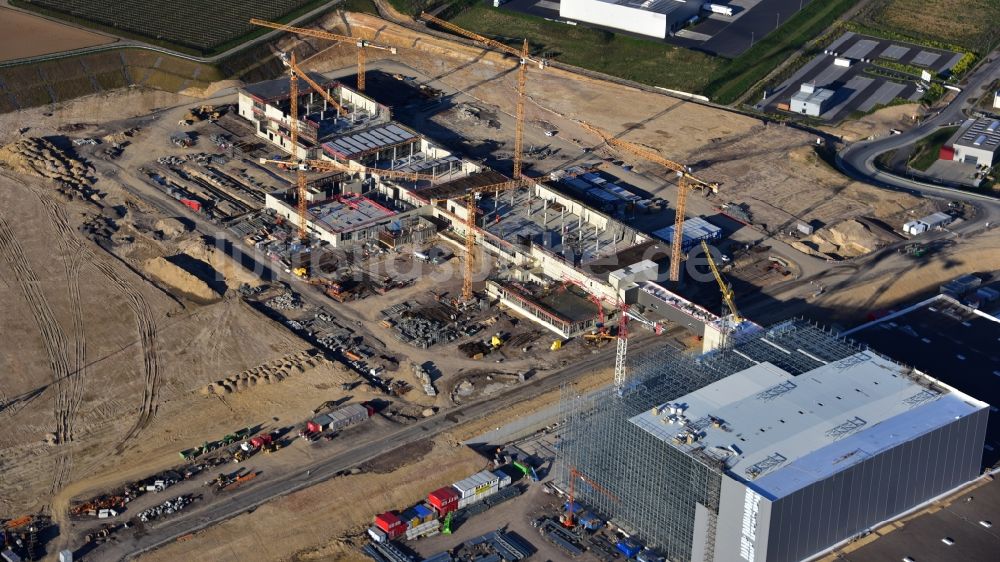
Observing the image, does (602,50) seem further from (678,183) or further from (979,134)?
(979,134)

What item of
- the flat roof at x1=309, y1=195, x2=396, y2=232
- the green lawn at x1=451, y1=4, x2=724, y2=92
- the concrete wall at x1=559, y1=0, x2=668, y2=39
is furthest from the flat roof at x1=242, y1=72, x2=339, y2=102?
the concrete wall at x1=559, y1=0, x2=668, y2=39

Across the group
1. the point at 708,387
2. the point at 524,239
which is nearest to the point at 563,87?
the point at 524,239

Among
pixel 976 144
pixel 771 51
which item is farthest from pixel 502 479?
pixel 771 51

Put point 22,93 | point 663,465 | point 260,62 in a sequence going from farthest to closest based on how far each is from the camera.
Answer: point 260,62 < point 22,93 < point 663,465

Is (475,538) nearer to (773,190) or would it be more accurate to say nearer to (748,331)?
(748,331)

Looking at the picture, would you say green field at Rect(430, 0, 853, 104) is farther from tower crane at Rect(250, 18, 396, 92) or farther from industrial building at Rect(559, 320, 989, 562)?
industrial building at Rect(559, 320, 989, 562)

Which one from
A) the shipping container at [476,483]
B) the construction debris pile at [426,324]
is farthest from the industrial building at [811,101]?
the shipping container at [476,483]

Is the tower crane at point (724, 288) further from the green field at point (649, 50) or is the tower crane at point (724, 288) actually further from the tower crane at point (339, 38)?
the tower crane at point (339, 38)
